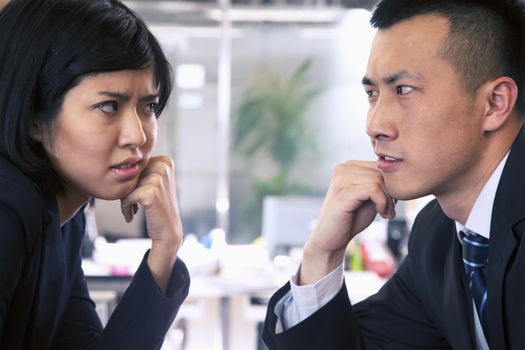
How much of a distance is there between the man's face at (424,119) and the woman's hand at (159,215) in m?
0.49

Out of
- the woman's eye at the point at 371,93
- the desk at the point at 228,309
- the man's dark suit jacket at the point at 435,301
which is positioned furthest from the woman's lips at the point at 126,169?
the desk at the point at 228,309

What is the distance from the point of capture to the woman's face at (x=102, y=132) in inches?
53.0

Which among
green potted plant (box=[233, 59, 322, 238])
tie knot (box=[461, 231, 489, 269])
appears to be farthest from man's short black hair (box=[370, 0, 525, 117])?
green potted plant (box=[233, 59, 322, 238])

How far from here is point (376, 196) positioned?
1.53 meters

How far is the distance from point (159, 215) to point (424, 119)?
0.62 m

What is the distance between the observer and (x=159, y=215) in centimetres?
154

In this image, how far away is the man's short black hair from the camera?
145 centimetres

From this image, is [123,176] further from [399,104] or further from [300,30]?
[300,30]

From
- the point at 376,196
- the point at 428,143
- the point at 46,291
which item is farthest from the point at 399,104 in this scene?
the point at 46,291

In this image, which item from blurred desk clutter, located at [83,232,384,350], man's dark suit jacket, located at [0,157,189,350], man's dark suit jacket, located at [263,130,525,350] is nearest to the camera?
man's dark suit jacket, located at [0,157,189,350]

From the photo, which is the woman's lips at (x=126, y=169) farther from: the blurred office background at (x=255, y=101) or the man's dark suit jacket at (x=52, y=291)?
the blurred office background at (x=255, y=101)

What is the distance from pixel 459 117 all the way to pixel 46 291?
3.06ft

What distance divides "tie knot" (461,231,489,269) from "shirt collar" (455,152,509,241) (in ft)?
0.04

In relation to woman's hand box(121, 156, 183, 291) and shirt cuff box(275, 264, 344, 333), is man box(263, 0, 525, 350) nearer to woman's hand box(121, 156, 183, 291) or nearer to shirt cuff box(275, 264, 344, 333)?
shirt cuff box(275, 264, 344, 333)
